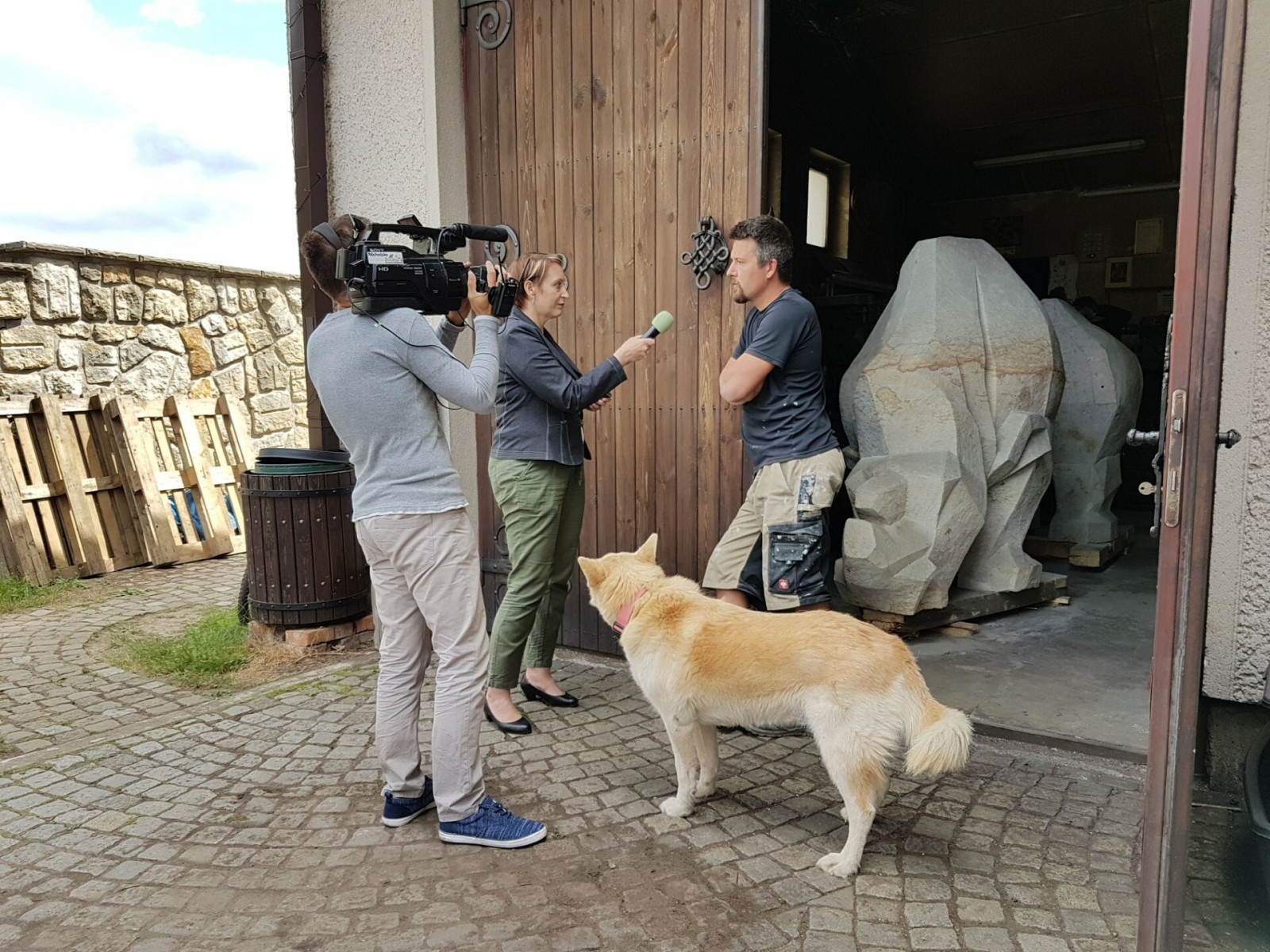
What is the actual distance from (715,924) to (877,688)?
2.68ft

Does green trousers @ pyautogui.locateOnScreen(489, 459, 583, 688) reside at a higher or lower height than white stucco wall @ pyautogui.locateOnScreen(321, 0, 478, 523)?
lower

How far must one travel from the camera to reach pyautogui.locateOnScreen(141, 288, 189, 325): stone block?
27.2 ft

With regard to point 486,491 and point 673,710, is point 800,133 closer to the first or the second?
point 486,491

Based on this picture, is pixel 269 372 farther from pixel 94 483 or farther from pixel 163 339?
pixel 94 483

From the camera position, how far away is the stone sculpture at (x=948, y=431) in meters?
4.88

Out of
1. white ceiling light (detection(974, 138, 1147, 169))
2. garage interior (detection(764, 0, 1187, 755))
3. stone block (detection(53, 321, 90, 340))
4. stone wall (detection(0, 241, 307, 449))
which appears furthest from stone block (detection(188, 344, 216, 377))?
white ceiling light (detection(974, 138, 1147, 169))

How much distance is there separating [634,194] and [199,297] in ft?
19.5

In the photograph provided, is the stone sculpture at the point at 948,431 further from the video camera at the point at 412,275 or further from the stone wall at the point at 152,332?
the stone wall at the point at 152,332

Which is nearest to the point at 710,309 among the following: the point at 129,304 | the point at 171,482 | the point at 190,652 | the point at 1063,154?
the point at 190,652

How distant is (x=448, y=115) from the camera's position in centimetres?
504

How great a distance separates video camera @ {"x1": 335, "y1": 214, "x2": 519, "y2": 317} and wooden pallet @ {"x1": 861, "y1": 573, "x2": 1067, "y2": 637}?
2.97 meters

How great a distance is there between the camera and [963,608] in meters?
5.06

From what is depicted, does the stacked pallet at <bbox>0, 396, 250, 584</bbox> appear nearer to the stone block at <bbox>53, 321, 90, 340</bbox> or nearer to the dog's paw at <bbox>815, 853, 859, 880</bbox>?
the stone block at <bbox>53, 321, 90, 340</bbox>

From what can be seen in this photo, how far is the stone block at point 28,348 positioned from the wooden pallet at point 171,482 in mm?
747
